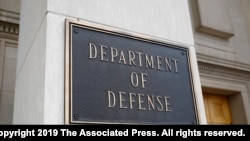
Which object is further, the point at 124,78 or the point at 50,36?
the point at 124,78

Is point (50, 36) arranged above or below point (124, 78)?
above

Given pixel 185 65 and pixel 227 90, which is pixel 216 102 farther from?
pixel 185 65

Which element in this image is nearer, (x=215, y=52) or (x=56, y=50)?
(x=56, y=50)

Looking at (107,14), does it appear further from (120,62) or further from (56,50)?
(56,50)

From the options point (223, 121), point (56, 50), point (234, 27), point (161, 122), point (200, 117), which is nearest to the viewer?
point (56, 50)

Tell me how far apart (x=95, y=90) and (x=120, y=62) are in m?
0.29

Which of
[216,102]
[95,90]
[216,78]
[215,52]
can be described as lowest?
[95,90]

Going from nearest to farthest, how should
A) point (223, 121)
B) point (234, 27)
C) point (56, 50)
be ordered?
point (56, 50)
point (223, 121)
point (234, 27)

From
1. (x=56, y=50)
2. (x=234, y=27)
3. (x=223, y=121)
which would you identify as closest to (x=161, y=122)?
(x=56, y=50)

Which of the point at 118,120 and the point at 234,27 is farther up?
the point at 234,27

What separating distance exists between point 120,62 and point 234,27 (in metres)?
4.28

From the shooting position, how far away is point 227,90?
500 centimetres

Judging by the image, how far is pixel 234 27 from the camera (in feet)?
18.8

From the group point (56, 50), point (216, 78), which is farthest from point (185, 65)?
point (216, 78)
